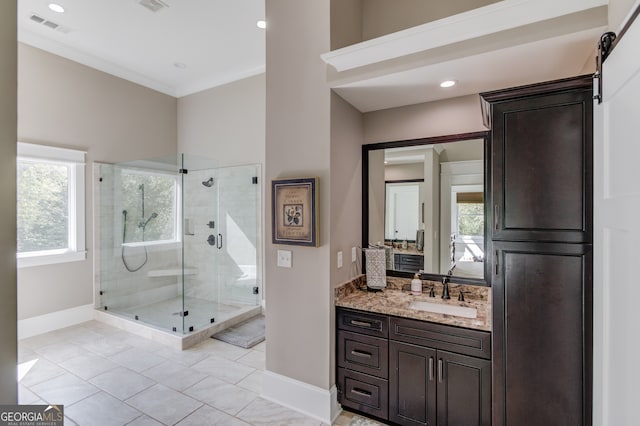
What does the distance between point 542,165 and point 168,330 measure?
13.0 ft

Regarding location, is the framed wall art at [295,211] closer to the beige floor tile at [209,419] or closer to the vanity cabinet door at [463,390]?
the vanity cabinet door at [463,390]

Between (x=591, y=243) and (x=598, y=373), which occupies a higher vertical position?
(x=591, y=243)

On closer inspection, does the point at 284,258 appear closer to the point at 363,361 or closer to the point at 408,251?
the point at 363,361

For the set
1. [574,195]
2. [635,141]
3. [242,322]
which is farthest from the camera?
[242,322]

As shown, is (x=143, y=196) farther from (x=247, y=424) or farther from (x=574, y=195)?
(x=574, y=195)

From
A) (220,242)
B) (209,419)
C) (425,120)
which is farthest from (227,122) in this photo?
(209,419)

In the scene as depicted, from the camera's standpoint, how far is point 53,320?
3.79 m

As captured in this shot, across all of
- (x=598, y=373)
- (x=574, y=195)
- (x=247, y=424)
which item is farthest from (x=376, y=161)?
(x=247, y=424)

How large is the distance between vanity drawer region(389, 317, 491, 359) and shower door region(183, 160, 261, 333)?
2.69 meters

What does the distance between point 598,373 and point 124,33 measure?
5179mm

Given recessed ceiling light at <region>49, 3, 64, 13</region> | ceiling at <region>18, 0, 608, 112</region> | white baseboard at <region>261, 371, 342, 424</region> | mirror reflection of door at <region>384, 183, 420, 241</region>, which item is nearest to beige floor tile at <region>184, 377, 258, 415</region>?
white baseboard at <region>261, 371, 342, 424</region>

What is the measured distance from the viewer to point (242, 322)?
13.5ft

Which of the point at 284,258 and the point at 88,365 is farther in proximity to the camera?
the point at 88,365

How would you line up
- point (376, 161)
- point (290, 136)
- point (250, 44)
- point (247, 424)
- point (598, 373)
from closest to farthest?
point (598, 373)
point (247, 424)
point (290, 136)
point (376, 161)
point (250, 44)
